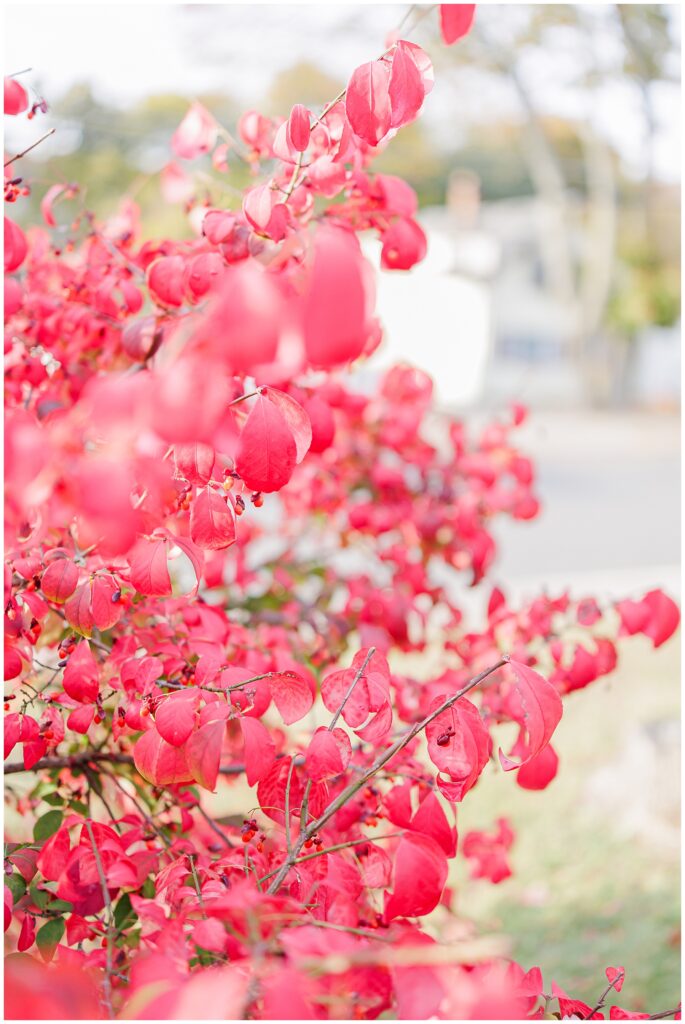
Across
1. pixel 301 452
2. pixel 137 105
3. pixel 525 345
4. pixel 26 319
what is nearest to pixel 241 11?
pixel 137 105

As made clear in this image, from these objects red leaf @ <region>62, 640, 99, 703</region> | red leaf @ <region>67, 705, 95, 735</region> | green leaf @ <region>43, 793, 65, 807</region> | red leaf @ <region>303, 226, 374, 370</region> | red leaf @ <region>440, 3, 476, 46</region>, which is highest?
red leaf @ <region>440, 3, 476, 46</region>

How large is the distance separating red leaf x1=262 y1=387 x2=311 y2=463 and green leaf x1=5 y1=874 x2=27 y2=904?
547 mm

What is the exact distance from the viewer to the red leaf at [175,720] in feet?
2.93

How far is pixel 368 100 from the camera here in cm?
93

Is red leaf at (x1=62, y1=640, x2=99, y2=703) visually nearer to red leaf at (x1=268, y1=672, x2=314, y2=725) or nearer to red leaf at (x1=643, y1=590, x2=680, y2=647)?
red leaf at (x1=268, y1=672, x2=314, y2=725)

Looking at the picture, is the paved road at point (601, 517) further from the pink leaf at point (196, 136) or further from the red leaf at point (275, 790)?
the red leaf at point (275, 790)

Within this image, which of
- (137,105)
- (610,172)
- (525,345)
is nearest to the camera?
(137,105)

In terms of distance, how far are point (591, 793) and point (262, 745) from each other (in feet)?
8.27

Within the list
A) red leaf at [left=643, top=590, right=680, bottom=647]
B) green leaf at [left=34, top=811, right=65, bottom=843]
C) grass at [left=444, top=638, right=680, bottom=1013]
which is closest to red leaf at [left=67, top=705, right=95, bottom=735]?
green leaf at [left=34, top=811, right=65, bottom=843]

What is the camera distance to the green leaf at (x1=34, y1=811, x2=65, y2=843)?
108 centimetres

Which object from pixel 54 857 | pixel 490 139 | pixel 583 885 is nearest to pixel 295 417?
pixel 54 857

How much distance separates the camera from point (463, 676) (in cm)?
161

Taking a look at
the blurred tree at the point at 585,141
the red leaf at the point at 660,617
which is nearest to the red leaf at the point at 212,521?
the red leaf at the point at 660,617

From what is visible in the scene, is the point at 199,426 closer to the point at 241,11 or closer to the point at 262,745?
the point at 262,745
